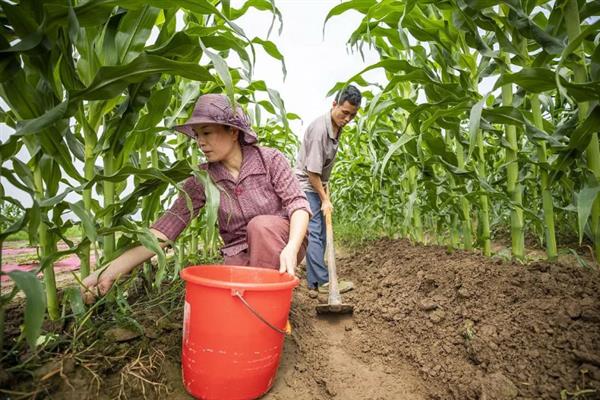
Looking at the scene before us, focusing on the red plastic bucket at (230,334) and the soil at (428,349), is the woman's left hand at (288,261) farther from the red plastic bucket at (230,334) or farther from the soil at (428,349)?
Result: the soil at (428,349)

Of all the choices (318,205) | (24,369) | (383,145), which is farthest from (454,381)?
(383,145)

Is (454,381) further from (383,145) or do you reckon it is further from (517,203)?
(383,145)

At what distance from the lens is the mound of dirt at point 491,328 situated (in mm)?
1054

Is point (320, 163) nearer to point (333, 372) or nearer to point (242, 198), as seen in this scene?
point (242, 198)

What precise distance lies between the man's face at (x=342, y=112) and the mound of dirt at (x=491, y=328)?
4.16 ft

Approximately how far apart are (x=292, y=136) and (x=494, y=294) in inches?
133

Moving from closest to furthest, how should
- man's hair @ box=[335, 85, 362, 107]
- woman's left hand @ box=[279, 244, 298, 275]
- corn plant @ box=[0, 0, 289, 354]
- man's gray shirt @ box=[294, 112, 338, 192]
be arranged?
1. corn plant @ box=[0, 0, 289, 354]
2. woman's left hand @ box=[279, 244, 298, 275]
3. man's hair @ box=[335, 85, 362, 107]
4. man's gray shirt @ box=[294, 112, 338, 192]

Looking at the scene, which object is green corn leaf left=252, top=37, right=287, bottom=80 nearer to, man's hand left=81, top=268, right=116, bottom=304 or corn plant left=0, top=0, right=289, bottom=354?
corn plant left=0, top=0, right=289, bottom=354

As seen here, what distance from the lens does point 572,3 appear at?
3.99 ft

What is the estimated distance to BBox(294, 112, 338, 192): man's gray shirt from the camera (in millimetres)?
2640

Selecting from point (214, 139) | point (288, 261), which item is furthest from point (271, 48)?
point (288, 261)

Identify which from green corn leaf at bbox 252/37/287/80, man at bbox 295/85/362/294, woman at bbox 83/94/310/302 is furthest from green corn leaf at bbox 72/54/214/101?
man at bbox 295/85/362/294

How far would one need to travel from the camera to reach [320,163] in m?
2.63

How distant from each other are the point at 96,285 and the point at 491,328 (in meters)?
1.43
